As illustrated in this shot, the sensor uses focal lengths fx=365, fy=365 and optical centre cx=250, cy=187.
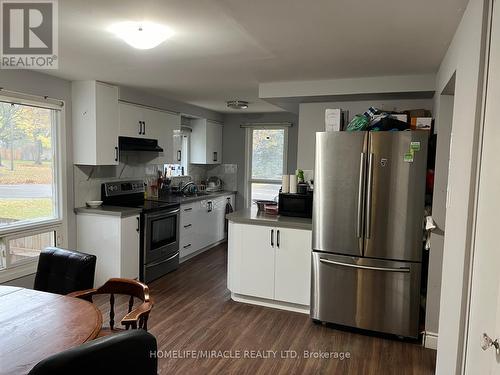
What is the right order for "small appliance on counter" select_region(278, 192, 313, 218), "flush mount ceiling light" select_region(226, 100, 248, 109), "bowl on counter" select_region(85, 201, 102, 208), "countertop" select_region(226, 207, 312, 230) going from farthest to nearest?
"flush mount ceiling light" select_region(226, 100, 248, 109) → "bowl on counter" select_region(85, 201, 102, 208) → "small appliance on counter" select_region(278, 192, 313, 218) → "countertop" select_region(226, 207, 312, 230)

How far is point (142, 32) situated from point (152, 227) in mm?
2540

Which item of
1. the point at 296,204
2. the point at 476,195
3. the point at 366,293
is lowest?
the point at 366,293

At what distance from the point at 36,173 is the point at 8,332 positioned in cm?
242

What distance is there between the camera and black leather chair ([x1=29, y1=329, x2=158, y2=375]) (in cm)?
111

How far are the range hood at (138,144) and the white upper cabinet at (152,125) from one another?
0.17 ft

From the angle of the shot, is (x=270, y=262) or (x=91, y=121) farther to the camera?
(x=91, y=121)

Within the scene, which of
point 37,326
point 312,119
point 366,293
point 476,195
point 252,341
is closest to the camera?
point 476,195

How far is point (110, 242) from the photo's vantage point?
A: 3922mm

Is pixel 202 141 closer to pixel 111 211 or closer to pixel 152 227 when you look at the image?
pixel 152 227

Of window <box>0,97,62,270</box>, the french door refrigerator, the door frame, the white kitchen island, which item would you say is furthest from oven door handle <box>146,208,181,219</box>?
the door frame

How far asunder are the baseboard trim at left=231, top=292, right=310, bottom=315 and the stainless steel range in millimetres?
1114

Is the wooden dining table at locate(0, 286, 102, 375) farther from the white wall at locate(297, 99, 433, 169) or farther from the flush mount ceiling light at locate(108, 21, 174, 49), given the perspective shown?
the white wall at locate(297, 99, 433, 169)

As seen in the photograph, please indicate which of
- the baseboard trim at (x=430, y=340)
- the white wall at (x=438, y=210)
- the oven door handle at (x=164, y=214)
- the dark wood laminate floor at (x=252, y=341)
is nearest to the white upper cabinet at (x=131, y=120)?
the oven door handle at (x=164, y=214)

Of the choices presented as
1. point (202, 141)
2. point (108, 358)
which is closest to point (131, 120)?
point (202, 141)
